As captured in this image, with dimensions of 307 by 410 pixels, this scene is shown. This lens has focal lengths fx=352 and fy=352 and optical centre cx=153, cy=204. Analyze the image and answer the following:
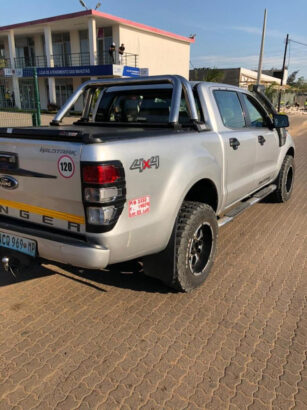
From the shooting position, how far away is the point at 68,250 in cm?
234

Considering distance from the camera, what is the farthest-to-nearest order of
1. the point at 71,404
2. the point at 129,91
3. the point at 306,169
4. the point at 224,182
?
the point at 306,169, the point at 129,91, the point at 224,182, the point at 71,404

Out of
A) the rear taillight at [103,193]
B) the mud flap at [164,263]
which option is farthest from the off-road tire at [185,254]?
the rear taillight at [103,193]

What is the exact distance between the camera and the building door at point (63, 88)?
28.8m

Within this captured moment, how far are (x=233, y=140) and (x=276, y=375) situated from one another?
7.29ft

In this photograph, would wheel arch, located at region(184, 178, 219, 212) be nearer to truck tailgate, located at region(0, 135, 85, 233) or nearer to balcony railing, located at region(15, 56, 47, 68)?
truck tailgate, located at region(0, 135, 85, 233)

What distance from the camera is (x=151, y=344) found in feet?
8.26

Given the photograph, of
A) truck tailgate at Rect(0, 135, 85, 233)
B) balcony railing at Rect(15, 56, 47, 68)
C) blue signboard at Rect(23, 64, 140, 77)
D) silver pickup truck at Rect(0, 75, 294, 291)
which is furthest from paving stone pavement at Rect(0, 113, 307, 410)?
balcony railing at Rect(15, 56, 47, 68)

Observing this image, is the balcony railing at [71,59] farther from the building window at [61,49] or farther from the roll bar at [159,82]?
the roll bar at [159,82]

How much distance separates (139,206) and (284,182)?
4.00 meters

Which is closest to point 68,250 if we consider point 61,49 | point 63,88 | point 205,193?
point 205,193

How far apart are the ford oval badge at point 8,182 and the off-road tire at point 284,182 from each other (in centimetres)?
424

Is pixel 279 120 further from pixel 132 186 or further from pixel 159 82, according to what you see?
pixel 132 186

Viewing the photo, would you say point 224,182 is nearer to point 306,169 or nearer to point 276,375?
point 276,375

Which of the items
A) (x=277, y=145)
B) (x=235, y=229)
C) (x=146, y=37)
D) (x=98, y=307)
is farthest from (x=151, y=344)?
(x=146, y=37)
